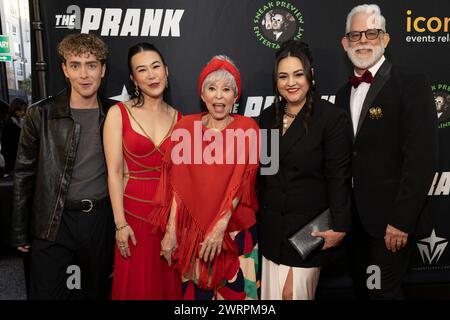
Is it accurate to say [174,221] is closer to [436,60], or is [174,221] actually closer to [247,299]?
[247,299]

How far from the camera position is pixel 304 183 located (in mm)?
1806

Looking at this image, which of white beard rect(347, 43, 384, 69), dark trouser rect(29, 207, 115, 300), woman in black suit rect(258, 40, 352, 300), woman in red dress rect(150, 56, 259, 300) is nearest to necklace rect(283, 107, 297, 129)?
woman in black suit rect(258, 40, 352, 300)

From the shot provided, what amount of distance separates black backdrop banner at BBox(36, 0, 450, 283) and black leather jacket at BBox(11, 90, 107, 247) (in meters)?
0.61

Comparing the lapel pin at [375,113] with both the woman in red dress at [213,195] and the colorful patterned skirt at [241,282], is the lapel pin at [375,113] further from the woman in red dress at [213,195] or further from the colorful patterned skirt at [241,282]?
the colorful patterned skirt at [241,282]

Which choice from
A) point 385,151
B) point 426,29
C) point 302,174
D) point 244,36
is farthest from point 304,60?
point 426,29

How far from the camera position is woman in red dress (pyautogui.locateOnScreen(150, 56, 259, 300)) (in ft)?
6.17

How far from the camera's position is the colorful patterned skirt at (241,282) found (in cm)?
202

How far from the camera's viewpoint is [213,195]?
6.26ft

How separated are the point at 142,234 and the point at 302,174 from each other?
3.08 ft

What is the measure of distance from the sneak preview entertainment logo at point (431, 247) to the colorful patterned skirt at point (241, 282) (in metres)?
1.69

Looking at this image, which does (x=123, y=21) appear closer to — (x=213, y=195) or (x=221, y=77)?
(x=221, y=77)

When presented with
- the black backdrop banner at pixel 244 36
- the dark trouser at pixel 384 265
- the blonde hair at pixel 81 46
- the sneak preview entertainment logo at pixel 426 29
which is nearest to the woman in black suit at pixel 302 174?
the dark trouser at pixel 384 265

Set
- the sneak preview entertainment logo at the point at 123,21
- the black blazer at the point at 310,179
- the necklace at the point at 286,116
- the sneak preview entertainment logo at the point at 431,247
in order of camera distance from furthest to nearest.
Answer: the sneak preview entertainment logo at the point at 431,247, the sneak preview entertainment logo at the point at 123,21, the necklace at the point at 286,116, the black blazer at the point at 310,179
